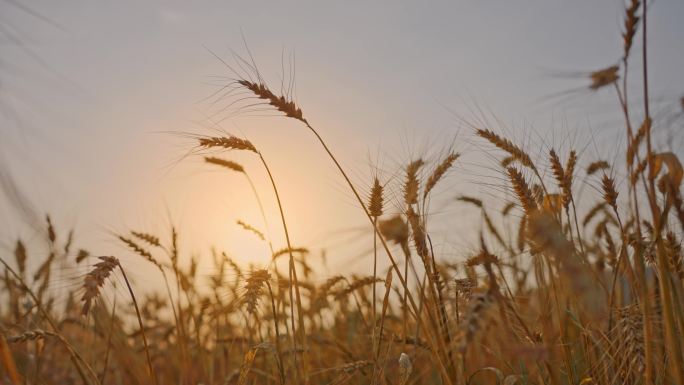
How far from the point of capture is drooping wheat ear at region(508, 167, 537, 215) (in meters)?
2.32

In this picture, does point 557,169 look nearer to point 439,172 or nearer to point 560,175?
point 560,175

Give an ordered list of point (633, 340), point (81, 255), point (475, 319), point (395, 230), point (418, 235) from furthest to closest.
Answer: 1. point (81, 255)
2. point (418, 235)
3. point (633, 340)
4. point (395, 230)
5. point (475, 319)

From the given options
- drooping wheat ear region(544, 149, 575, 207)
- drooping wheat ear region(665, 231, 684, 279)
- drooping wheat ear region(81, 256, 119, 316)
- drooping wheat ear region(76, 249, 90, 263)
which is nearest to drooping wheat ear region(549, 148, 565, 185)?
drooping wheat ear region(544, 149, 575, 207)

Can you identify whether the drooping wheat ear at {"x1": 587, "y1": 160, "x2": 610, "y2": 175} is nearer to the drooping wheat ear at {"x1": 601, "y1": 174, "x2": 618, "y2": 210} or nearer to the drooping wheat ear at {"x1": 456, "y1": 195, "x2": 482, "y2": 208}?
the drooping wheat ear at {"x1": 601, "y1": 174, "x2": 618, "y2": 210}

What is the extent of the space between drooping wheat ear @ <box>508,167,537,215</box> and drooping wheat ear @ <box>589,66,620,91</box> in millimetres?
522

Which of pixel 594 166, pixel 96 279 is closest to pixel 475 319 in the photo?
pixel 96 279

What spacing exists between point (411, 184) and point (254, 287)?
816mm

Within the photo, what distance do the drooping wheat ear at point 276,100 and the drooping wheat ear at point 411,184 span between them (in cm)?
54

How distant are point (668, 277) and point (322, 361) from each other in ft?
10.6

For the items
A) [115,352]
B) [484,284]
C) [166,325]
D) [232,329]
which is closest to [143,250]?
[115,352]

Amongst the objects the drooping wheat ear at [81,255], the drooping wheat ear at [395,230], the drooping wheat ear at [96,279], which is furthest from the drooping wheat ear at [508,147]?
the drooping wheat ear at [81,255]

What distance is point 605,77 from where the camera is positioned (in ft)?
6.21

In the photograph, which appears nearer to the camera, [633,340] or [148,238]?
[633,340]

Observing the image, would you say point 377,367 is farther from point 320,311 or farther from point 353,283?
point 320,311
